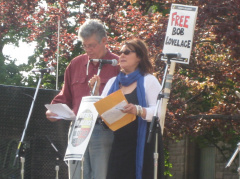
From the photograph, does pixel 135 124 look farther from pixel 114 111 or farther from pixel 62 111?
pixel 62 111

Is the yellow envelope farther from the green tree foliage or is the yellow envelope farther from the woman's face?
the green tree foliage

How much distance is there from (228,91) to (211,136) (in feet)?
10.1

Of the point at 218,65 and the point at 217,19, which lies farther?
the point at 218,65

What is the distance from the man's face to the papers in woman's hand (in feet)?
2.32

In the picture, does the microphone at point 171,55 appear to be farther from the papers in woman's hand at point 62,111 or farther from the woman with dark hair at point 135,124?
the papers in woman's hand at point 62,111

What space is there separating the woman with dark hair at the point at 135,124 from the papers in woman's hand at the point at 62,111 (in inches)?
12.3

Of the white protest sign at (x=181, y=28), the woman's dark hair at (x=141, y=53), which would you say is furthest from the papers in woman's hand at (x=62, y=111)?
the white protest sign at (x=181, y=28)

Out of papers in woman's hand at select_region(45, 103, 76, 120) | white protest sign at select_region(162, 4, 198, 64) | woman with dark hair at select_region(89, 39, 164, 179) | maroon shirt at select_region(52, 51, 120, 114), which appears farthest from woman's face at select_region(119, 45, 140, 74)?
white protest sign at select_region(162, 4, 198, 64)

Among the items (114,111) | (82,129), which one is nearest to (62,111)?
(82,129)

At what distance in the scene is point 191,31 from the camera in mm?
7242

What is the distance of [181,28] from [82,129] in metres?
2.02

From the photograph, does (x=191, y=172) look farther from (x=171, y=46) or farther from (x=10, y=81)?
(x=171, y=46)

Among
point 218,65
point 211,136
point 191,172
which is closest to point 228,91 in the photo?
point 218,65

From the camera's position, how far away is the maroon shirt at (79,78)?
6578mm
